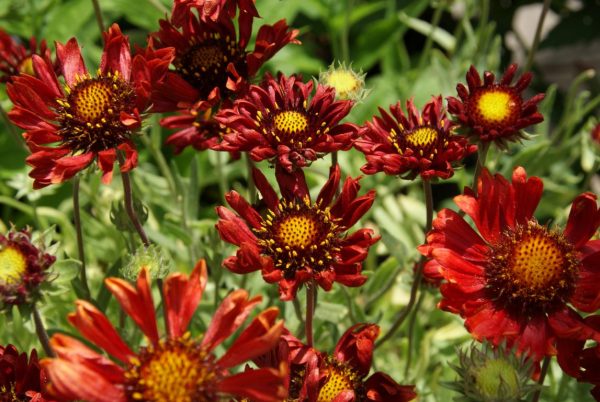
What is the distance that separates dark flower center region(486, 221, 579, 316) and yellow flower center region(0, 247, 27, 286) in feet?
2.12

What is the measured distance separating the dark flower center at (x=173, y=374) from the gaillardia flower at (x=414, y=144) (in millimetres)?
388

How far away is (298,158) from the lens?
3.49 ft

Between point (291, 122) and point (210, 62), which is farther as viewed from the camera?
point (210, 62)

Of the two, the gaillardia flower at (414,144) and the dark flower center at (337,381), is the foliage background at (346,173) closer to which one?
the gaillardia flower at (414,144)

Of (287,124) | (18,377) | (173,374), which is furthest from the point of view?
(287,124)

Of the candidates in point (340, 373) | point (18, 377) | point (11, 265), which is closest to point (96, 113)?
point (11, 265)

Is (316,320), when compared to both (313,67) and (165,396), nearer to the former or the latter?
(165,396)

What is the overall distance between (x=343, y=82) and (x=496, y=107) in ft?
0.83

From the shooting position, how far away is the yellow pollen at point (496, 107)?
1133 millimetres

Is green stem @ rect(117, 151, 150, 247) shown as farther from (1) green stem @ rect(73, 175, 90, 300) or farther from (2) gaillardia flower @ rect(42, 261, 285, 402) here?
(2) gaillardia flower @ rect(42, 261, 285, 402)

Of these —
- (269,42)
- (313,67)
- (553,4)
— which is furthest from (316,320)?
(553,4)

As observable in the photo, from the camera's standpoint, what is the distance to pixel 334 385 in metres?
1.04

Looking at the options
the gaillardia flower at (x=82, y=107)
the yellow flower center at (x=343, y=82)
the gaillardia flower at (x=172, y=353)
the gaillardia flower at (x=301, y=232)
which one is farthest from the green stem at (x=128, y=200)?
the yellow flower center at (x=343, y=82)

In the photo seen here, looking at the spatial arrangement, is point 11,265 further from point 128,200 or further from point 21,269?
point 128,200
